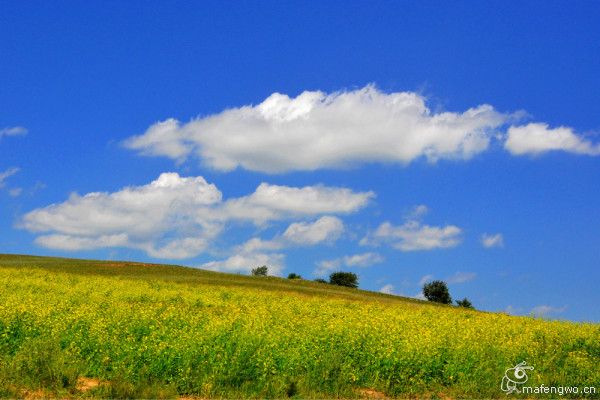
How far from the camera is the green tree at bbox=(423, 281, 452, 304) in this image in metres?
110

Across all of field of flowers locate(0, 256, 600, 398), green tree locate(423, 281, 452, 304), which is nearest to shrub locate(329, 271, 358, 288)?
green tree locate(423, 281, 452, 304)

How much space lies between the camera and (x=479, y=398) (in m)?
14.7

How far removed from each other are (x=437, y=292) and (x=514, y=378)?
97628 mm

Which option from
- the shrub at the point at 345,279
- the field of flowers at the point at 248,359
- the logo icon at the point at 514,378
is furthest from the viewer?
the shrub at the point at 345,279

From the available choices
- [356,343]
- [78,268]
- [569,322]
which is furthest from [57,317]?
[78,268]

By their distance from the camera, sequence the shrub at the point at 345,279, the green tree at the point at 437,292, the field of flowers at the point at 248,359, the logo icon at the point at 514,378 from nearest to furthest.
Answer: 1. the field of flowers at the point at 248,359
2. the logo icon at the point at 514,378
3. the green tree at the point at 437,292
4. the shrub at the point at 345,279

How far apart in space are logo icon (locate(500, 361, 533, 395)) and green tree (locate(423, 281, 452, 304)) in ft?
315

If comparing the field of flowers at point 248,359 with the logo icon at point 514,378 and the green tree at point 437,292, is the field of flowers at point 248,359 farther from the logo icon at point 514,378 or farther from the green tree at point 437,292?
the green tree at point 437,292

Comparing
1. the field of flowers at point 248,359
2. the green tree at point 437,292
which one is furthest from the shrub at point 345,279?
the field of flowers at point 248,359

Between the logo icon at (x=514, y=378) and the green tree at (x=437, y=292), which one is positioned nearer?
the logo icon at (x=514, y=378)

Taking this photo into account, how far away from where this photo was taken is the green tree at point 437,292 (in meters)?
110

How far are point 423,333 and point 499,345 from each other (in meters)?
2.50

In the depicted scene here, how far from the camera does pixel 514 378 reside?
16094mm

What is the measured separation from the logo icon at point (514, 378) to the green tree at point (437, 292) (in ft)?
315
